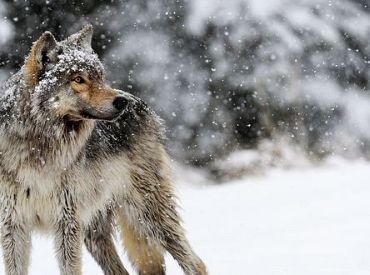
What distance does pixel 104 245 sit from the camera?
552cm

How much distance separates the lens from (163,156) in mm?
5508

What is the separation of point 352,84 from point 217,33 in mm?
2855

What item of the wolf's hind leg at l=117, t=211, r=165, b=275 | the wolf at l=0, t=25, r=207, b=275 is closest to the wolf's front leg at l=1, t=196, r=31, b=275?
the wolf at l=0, t=25, r=207, b=275

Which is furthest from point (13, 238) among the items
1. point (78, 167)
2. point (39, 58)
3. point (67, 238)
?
point (39, 58)

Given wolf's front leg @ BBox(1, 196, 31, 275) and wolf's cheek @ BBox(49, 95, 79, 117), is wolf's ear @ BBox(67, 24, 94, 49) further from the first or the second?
wolf's front leg @ BBox(1, 196, 31, 275)

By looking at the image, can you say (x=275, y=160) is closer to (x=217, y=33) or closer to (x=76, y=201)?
(x=217, y=33)

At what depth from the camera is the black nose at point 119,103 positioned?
4.38 metres

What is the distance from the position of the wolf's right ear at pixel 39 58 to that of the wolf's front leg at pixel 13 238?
86 cm

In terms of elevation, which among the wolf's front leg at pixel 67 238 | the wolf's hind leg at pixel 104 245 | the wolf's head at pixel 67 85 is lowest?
the wolf's front leg at pixel 67 238

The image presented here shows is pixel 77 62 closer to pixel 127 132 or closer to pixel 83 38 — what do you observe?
pixel 83 38

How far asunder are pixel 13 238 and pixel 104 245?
3.24 ft

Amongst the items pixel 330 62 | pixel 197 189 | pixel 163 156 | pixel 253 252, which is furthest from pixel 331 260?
pixel 330 62

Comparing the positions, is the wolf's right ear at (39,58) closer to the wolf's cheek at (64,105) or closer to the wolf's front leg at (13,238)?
the wolf's cheek at (64,105)

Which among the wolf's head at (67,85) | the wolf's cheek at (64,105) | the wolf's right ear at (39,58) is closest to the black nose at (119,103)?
the wolf's head at (67,85)
